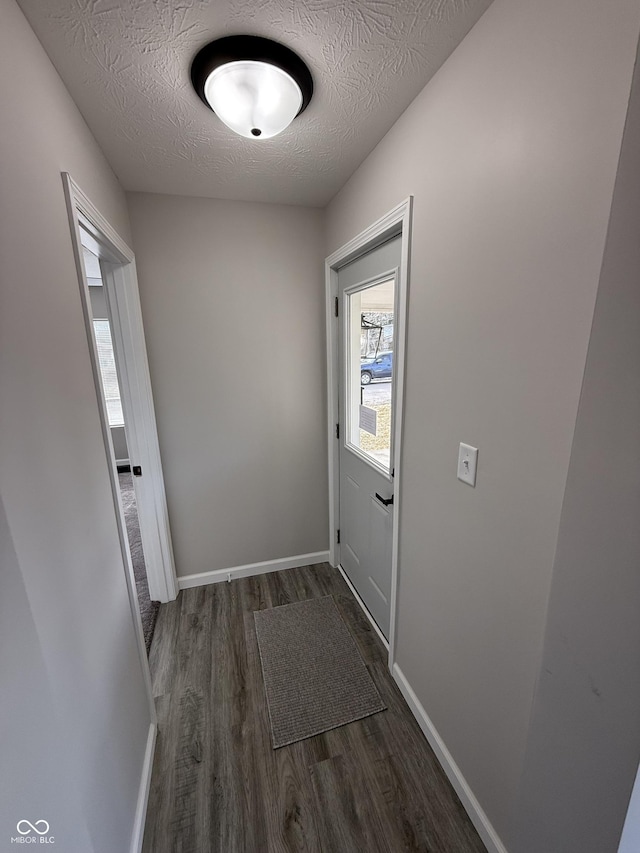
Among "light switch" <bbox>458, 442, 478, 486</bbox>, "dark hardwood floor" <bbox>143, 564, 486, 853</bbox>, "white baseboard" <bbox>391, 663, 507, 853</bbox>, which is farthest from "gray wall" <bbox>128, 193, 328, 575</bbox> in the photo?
"light switch" <bbox>458, 442, 478, 486</bbox>

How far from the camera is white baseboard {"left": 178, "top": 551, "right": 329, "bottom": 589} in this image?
234 cm

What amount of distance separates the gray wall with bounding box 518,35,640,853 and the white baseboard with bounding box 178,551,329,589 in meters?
1.83

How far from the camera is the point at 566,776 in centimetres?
81

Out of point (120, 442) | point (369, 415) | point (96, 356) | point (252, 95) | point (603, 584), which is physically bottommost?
point (120, 442)

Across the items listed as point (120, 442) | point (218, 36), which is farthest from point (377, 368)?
point (120, 442)

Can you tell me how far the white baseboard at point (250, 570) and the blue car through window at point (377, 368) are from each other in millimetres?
1426

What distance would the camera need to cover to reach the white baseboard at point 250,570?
92.2 inches

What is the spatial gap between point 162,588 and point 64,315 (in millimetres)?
1872

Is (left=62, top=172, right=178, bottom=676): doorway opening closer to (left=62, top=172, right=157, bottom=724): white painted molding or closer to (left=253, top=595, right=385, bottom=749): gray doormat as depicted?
(left=62, top=172, right=157, bottom=724): white painted molding

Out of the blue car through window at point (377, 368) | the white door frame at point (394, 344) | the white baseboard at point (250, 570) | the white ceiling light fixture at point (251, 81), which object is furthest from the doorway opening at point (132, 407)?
the blue car through window at point (377, 368)

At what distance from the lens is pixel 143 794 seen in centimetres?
120

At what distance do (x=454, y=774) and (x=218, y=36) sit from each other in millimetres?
2463

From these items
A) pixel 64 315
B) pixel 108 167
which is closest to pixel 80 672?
pixel 64 315

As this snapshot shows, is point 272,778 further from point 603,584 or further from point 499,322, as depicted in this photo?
point 499,322
